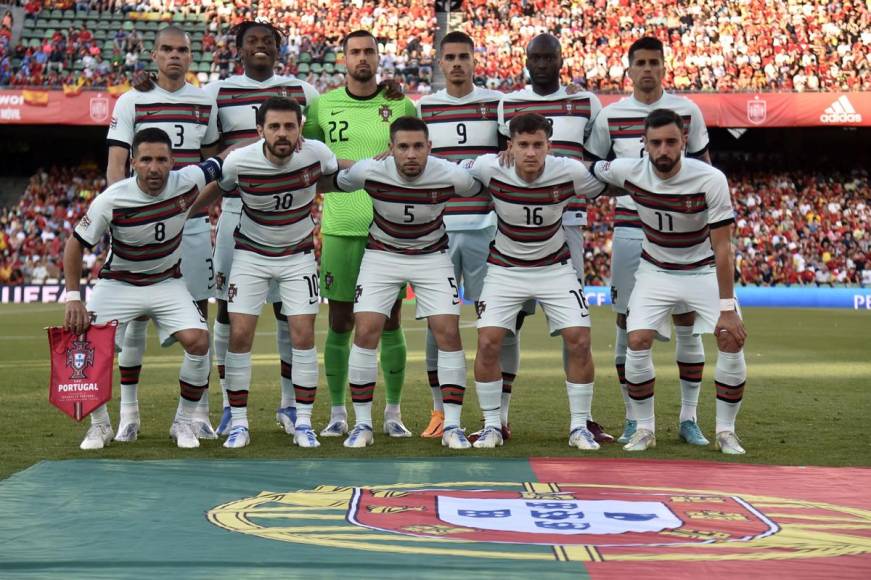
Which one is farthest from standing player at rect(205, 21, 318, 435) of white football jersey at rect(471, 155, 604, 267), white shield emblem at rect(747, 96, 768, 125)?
white shield emblem at rect(747, 96, 768, 125)

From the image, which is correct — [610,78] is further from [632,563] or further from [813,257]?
[632,563]

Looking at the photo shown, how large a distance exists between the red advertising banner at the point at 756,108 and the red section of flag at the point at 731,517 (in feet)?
81.3

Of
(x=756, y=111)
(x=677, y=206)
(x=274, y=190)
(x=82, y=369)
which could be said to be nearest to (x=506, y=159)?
(x=677, y=206)

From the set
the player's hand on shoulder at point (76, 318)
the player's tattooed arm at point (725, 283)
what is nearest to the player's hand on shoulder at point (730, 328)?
the player's tattooed arm at point (725, 283)

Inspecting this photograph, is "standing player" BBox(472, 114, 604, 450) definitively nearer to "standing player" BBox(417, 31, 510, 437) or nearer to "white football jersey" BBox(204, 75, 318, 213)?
"standing player" BBox(417, 31, 510, 437)

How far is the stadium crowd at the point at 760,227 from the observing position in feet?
95.8

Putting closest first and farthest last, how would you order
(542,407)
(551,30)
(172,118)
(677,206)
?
(677,206) → (172,118) → (542,407) → (551,30)

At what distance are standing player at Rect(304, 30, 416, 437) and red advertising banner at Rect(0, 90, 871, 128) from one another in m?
23.0

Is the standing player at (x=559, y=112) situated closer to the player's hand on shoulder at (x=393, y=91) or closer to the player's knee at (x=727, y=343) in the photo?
the player's hand on shoulder at (x=393, y=91)

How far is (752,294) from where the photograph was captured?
27.6 m

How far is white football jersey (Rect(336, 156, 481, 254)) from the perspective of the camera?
21.8ft

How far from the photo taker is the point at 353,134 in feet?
23.8

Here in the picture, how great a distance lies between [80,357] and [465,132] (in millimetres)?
2732

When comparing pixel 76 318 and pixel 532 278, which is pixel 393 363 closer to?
pixel 532 278
